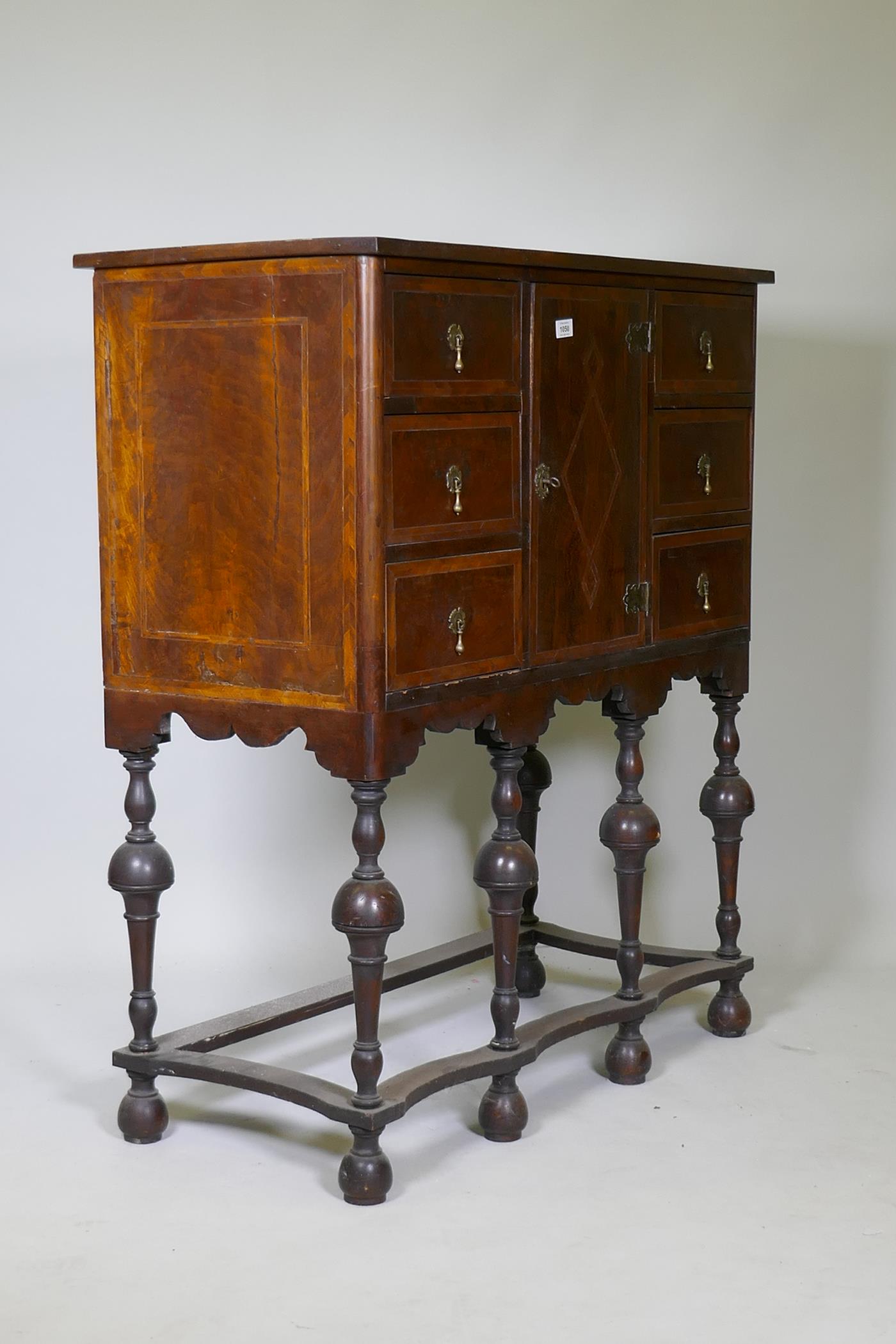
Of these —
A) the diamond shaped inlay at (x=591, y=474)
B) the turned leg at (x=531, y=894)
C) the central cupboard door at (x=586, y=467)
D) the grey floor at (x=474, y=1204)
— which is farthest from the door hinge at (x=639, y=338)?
the grey floor at (x=474, y=1204)

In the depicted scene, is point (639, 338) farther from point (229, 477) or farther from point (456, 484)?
point (229, 477)

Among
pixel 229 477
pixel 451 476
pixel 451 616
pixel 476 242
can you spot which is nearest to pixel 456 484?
pixel 451 476

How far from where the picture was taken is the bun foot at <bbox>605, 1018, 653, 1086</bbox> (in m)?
4.27

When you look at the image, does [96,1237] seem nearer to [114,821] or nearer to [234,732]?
[234,732]

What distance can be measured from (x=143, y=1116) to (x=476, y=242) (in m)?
2.38

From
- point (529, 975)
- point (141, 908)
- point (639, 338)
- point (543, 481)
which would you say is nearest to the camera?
point (543, 481)

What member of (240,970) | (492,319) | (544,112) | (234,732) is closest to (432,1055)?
(240,970)

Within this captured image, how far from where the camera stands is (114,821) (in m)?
5.23

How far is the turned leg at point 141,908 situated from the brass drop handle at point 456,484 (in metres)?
0.75

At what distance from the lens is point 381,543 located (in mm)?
3445

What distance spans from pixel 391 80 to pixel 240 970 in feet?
7.24

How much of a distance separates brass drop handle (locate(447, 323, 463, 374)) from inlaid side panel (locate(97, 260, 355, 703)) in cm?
24

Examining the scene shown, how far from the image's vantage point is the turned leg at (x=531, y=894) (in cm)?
481

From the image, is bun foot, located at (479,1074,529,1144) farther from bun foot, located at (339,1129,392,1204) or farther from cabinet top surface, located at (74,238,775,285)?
cabinet top surface, located at (74,238,775,285)
